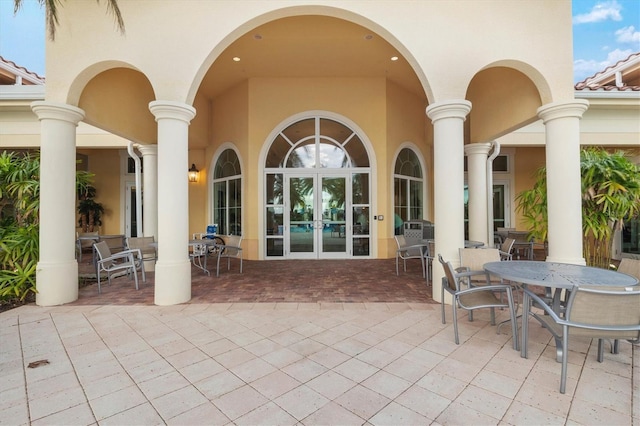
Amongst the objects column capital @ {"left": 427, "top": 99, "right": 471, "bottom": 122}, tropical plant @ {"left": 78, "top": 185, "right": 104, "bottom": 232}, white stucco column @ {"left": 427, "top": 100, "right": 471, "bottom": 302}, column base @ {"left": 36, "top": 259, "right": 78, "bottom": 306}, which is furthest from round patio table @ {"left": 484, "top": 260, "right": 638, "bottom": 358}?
tropical plant @ {"left": 78, "top": 185, "right": 104, "bottom": 232}

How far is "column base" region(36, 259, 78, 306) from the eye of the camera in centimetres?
405

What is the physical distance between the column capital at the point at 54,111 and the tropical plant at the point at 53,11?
860 mm

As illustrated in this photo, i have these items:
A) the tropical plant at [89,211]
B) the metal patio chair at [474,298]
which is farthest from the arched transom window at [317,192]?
the tropical plant at [89,211]

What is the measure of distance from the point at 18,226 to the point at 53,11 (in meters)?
3.36

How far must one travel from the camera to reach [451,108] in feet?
13.1

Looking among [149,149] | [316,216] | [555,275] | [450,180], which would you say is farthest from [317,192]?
[555,275]

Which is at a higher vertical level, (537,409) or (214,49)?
(214,49)

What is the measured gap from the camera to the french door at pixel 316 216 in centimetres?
788

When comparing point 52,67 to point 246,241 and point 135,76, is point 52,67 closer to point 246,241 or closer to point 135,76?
point 135,76

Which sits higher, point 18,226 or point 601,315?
point 18,226

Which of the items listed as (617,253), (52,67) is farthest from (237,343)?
(617,253)

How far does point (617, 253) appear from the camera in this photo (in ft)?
26.0

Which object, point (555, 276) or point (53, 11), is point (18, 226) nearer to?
point (53, 11)

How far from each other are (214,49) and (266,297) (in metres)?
3.64
